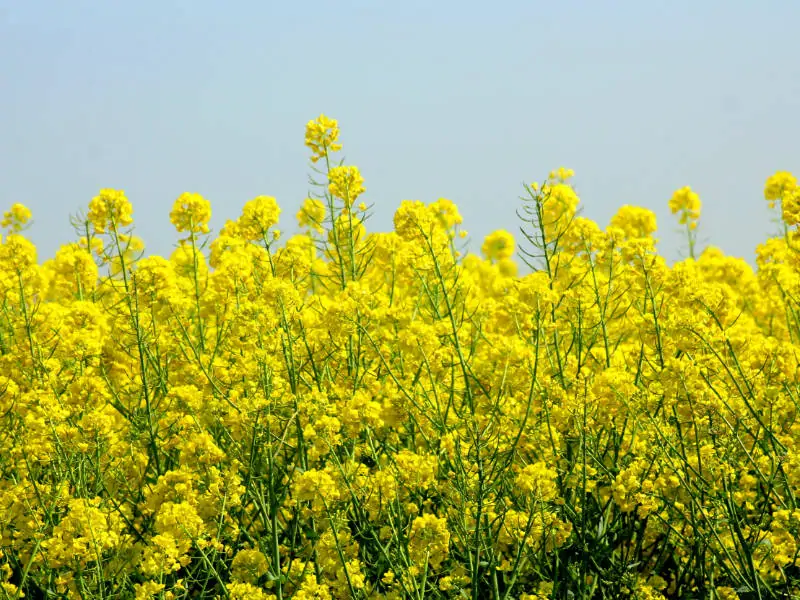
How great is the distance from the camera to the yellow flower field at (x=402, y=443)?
11.5 ft

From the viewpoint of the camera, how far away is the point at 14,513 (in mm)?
3996

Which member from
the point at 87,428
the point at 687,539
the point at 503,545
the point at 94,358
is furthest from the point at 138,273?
the point at 687,539


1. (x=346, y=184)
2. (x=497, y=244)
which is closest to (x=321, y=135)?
(x=346, y=184)

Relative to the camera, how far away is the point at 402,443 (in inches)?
202

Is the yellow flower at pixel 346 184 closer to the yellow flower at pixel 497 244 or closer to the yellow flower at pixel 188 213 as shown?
the yellow flower at pixel 188 213

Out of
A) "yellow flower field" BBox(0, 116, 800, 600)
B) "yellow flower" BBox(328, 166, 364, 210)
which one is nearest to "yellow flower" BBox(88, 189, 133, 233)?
"yellow flower field" BBox(0, 116, 800, 600)

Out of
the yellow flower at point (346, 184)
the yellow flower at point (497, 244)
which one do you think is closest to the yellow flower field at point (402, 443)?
the yellow flower at point (346, 184)

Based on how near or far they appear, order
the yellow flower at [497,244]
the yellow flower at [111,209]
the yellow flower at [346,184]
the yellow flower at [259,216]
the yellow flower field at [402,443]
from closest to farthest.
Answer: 1. the yellow flower field at [402,443]
2. the yellow flower at [259,216]
3. the yellow flower at [346,184]
4. the yellow flower at [111,209]
5. the yellow flower at [497,244]

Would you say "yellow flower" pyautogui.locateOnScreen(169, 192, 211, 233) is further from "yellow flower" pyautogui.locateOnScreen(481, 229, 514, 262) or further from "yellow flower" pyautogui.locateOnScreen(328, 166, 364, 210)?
A: "yellow flower" pyautogui.locateOnScreen(481, 229, 514, 262)

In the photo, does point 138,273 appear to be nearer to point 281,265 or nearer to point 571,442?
point 281,265

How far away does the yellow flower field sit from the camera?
3518 millimetres

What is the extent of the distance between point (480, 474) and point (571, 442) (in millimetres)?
956

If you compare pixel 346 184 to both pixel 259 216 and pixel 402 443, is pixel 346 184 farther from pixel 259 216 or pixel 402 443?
pixel 402 443

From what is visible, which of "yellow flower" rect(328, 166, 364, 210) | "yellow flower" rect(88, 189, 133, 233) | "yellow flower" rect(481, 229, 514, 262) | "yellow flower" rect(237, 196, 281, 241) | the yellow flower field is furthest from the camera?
"yellow flower" rect(481, 229, 514, 262)
